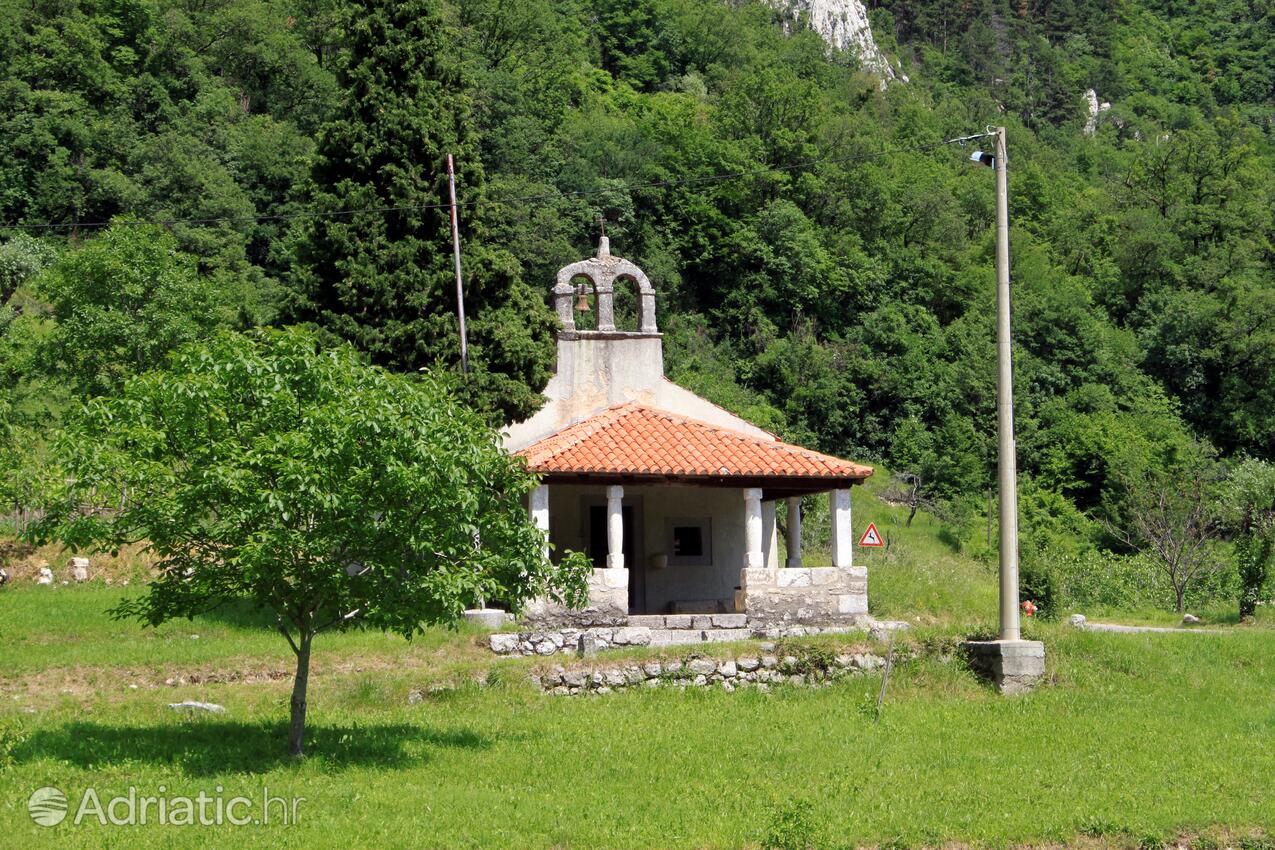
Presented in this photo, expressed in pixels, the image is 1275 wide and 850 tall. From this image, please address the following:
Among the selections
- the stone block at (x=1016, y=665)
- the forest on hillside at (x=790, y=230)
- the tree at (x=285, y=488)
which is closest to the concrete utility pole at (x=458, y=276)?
the tree at (x=285, y=488)

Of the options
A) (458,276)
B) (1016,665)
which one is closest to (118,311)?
Answer: (458,276)

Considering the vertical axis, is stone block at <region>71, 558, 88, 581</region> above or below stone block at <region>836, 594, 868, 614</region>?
above

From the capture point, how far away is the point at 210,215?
193 feet

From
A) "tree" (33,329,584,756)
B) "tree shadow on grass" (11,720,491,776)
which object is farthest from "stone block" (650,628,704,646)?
"tree" (33,329,584,756)

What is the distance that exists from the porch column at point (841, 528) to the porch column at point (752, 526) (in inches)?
54.9

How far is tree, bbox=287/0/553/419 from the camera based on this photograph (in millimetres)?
26062

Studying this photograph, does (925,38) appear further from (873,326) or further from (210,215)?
(210,215)

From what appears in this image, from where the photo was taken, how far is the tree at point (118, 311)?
3112 cm

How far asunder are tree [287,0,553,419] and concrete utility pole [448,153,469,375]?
220 mm

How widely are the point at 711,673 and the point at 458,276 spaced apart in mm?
9920

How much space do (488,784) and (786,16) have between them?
120 meters

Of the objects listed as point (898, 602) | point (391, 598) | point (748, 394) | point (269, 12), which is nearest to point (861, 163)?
point (748, 394)

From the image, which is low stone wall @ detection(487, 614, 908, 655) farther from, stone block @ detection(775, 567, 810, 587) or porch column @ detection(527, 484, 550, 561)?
porch column @ detection(527, 484, 550, 561)

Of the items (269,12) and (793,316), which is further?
(269,12)
